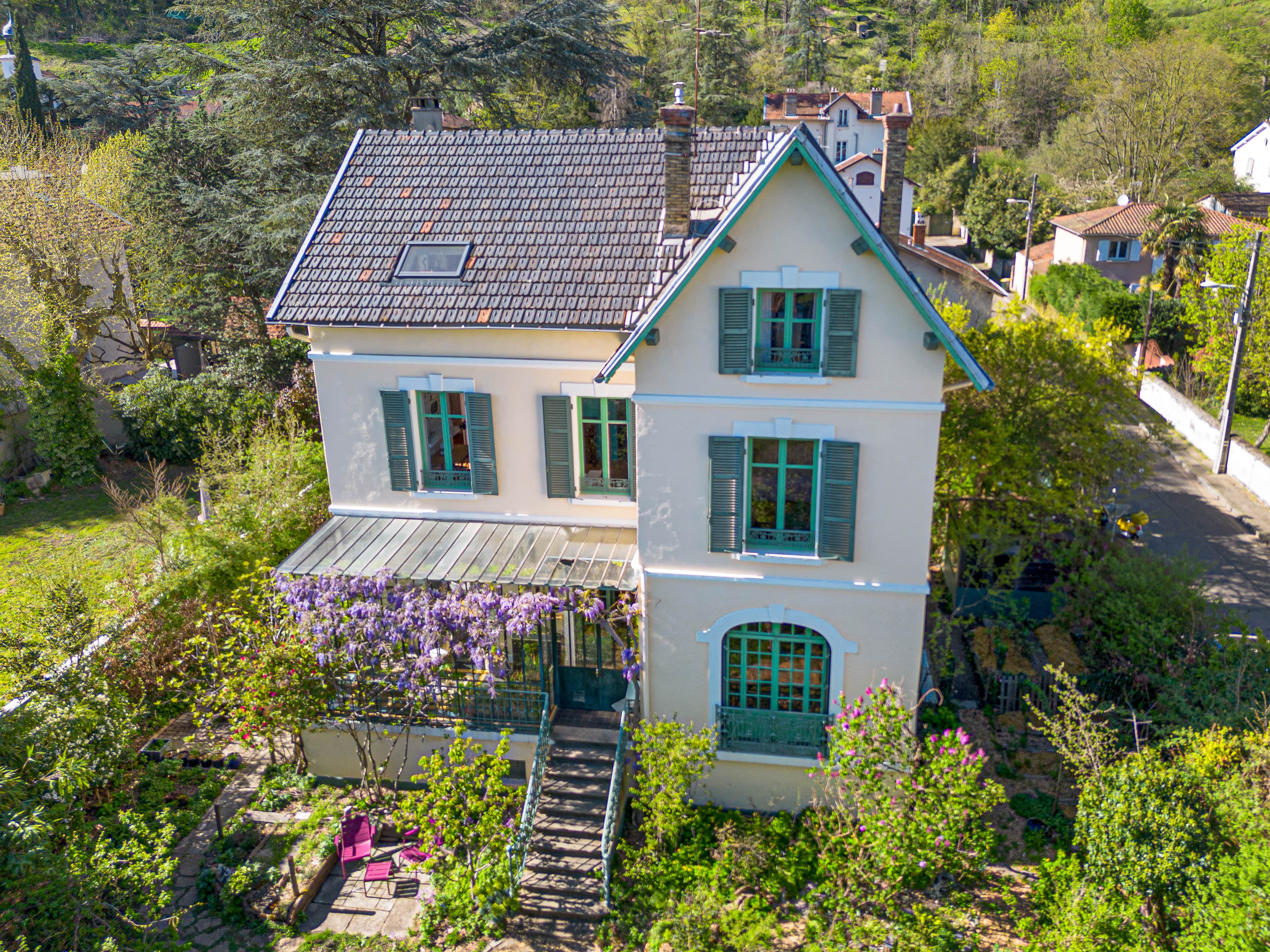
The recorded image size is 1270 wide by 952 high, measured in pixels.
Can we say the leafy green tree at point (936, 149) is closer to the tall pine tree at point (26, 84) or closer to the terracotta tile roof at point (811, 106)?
the terracotta tile roof at point (811, 106)

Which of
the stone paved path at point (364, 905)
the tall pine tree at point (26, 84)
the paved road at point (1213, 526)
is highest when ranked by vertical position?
the tall pine tree at point (26, 84)

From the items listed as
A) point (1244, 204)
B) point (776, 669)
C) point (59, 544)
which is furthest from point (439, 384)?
point (1244, 204)

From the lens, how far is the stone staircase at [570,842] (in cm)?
1413

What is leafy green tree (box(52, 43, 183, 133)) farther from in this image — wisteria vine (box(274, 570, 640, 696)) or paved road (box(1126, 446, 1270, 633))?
paved road (box(1126, 446, 1270, 633))

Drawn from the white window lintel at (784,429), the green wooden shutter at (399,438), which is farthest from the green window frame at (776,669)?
the green wooden shutter at (399,438)

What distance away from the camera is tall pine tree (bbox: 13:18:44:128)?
56.1 meters

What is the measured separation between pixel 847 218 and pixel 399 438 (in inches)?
377

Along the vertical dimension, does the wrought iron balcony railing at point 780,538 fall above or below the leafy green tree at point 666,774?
above

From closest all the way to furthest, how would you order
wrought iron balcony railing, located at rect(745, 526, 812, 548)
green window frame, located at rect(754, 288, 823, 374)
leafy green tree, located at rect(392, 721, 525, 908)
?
leafy green tree, located at rect(392, 721, 525, 908)
green window frame, located at rect(754, 288, 823, 374)
wrought iron balcony railing, located at rect(745, 526, 812, 548)

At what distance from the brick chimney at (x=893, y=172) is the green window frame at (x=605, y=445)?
5.46 metres

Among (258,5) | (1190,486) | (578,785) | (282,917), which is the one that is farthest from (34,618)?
(1190,486)

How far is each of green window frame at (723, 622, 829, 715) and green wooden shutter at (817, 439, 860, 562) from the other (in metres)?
1.63

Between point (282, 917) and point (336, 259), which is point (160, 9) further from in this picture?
point (282, 917)

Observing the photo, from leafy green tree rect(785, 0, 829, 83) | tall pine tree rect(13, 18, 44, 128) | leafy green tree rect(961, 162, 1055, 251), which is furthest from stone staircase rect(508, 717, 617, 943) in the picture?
leafy green tree rect(785, 0, 829, 83)
